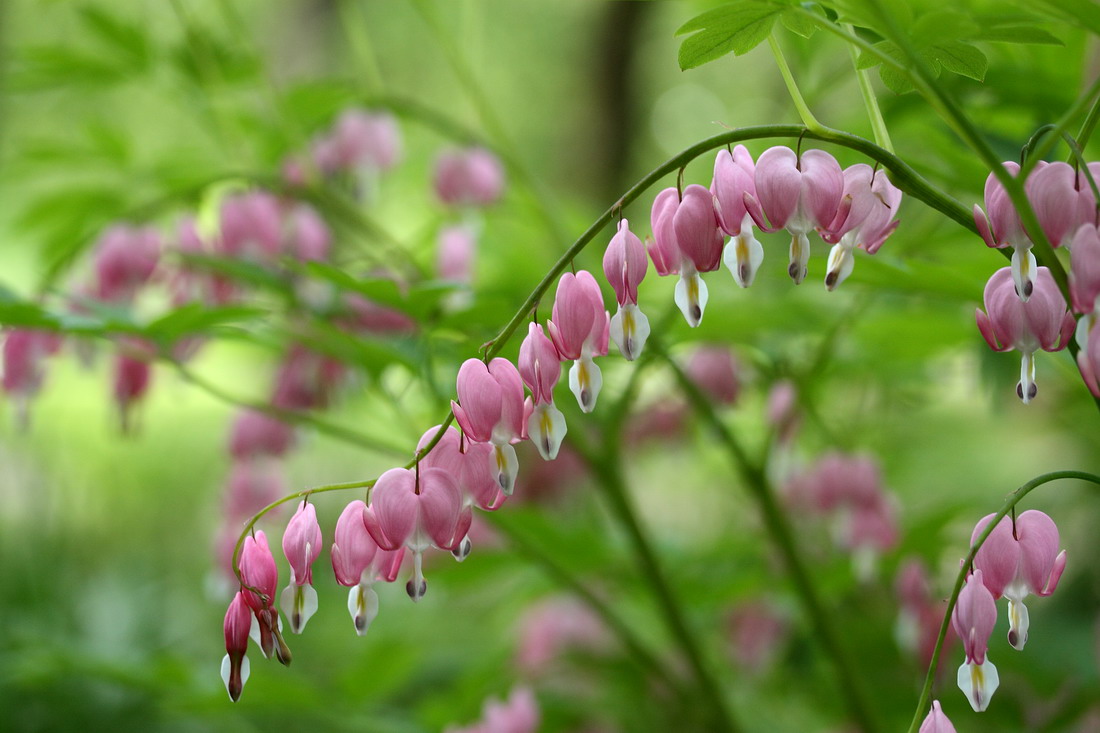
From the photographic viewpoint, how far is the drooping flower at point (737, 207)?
0.67 meters

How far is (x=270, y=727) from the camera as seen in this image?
9.52 ft

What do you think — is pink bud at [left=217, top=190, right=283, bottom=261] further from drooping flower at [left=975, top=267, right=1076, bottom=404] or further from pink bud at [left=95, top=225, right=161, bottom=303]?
drooping flower at [left=975, top=267, right=1076, bottom=404]

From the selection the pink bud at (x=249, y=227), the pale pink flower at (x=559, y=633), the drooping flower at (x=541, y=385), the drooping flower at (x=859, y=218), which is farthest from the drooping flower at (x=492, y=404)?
the pale pink flower at (x=559, y=633)

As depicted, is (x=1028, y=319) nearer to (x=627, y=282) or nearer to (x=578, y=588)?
(x=627, y=282)

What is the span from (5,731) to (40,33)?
873cm

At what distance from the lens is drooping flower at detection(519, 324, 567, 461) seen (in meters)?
0.69

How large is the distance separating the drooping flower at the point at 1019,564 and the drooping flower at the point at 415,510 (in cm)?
39

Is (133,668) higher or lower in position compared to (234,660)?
higher

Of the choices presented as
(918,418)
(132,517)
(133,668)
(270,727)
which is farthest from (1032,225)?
(132,517)

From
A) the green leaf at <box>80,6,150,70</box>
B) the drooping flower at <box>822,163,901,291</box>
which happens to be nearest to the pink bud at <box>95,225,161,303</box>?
the green leaf at <box>80,6,150,70</box>

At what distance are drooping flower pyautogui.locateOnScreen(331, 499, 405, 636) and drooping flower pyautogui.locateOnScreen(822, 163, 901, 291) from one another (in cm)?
39

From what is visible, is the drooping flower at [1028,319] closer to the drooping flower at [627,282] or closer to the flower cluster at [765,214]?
the flower cluster at [765,214]

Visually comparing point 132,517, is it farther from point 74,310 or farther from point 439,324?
point 439,324

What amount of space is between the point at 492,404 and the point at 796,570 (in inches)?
Result: 33.8
